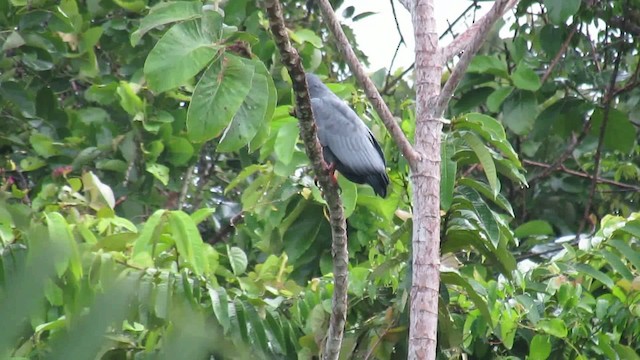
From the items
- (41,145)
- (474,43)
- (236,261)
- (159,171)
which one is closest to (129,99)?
(159,171)

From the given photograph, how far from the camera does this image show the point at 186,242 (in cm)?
344

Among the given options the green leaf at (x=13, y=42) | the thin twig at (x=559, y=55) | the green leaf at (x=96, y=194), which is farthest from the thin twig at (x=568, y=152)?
the green leaf at (x=13, y=42)

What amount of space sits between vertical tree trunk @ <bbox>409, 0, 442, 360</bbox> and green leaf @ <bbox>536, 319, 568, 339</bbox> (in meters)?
0.73

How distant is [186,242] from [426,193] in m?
0.83

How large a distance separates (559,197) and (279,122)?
311cm

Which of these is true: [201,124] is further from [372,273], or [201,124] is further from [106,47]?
[106,47]

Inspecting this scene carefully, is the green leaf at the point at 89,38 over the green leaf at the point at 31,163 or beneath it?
over

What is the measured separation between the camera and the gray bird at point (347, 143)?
14.6 feet

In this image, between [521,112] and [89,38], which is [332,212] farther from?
[89,38]

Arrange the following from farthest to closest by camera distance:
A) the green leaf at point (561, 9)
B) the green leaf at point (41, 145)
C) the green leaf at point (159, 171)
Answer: the green leaf at point (41, 145), the green leaf at point (159, 171), the green leaf at point (561, 9)

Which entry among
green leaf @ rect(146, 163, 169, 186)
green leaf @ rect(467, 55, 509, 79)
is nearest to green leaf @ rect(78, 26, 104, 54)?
green leaf @ rect(146, 163, 169, 186)

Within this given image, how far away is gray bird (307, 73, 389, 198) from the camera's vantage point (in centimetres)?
445

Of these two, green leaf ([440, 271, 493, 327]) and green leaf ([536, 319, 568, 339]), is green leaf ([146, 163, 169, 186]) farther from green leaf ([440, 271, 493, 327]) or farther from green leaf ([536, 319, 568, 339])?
green leaf ([536, 319, 568, 339])

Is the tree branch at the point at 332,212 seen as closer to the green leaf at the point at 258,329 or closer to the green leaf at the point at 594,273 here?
the green leaf at the point at 258,329
